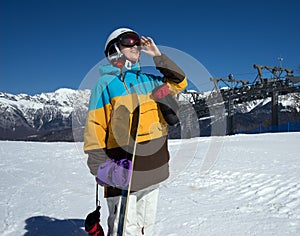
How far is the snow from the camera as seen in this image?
333cm

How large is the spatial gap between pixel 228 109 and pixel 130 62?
931 inches

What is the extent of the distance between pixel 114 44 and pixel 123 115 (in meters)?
0.50

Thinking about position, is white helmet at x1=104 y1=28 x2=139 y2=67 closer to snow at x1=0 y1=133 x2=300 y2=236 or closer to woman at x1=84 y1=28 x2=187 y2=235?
woman at x1=84 y1=28 x2=187 y2=235

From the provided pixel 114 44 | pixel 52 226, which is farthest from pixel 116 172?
pixel 52 226

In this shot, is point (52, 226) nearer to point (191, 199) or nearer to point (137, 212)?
point (137, 212)

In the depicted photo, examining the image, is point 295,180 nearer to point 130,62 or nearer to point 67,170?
point 130,62

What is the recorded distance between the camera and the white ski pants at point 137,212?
6.01 ft

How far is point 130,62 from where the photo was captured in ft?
6.06

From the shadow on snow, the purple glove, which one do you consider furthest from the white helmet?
the shadow on snow

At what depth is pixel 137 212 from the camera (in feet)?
6.72

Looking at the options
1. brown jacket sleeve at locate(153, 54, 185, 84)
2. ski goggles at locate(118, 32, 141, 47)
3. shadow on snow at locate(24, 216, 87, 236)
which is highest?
ski goggles at locate(118, 32, 141, 47)

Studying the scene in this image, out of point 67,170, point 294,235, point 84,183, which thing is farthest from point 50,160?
point 294,235

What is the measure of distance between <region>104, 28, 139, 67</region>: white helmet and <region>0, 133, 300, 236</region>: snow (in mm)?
883

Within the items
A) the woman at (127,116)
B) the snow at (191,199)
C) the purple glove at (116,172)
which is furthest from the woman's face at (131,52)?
the snow at (191,199)
